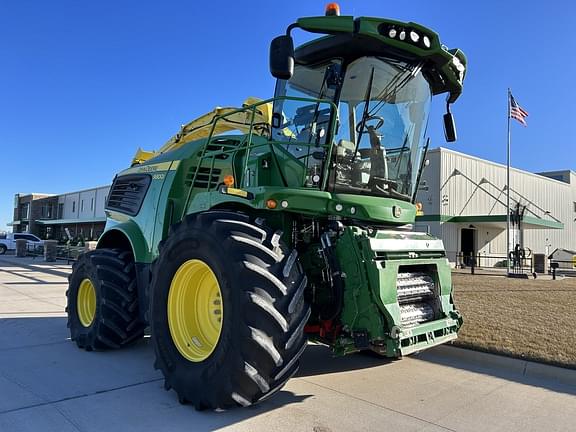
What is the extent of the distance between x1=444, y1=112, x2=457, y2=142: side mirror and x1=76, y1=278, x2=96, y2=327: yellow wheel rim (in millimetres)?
4947

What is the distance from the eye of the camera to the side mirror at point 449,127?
18.4 ft

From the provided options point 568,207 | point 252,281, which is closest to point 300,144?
point 252,281

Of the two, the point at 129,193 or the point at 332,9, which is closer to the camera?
the point at 332,9

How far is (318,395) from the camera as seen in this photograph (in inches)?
176

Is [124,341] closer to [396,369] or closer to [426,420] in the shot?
[396,369]

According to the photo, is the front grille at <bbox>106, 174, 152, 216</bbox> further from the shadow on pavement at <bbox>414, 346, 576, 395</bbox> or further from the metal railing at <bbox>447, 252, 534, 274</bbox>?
the metal railing at <bbox>447, 252, 534, 274</bbox>

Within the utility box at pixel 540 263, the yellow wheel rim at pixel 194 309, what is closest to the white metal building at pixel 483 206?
the utility box at pixel 540 263

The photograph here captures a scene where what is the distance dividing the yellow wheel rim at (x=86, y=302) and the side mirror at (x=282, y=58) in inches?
161

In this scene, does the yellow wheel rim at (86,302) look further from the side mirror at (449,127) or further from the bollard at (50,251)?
the bollard at (50,251)

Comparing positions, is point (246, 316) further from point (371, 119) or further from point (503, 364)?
point (503, 364)

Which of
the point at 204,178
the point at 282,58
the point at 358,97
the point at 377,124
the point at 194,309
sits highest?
the point at 282,58

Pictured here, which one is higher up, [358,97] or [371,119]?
[358,97]

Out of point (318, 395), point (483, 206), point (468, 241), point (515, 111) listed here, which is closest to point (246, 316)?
point (318, 395)

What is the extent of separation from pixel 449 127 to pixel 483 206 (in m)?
30.5
